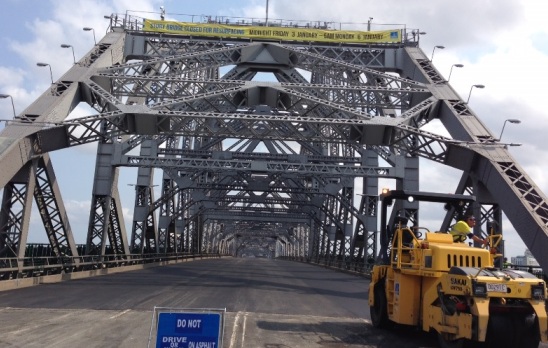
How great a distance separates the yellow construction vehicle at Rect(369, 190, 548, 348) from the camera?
9414 millimetres

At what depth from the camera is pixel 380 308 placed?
13.1 m

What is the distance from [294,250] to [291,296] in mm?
103229

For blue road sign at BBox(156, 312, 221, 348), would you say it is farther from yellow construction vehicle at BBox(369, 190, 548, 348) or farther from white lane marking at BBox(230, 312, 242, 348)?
yellow construction vehicle at BBox(369, 190, 548, 348)

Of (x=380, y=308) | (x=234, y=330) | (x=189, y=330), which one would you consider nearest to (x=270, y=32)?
(x=380, y=308)

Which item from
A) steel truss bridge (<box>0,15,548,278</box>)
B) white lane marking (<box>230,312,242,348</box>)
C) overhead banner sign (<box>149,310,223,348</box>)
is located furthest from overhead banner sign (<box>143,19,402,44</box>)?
overhead banner sign (<box>149,310,223,348</box>)

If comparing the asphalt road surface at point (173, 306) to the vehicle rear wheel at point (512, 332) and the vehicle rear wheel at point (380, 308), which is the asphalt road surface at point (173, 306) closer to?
the vehicle rear wheel at point (380, 308)

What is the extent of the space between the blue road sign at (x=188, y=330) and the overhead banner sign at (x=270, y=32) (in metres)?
28.7

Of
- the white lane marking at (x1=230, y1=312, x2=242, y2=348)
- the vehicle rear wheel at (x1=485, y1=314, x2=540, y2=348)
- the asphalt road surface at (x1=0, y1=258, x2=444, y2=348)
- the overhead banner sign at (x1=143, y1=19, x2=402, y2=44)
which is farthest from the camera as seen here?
the overhead banner sign at (x1=143, y1=19, x2=402, y2=44)

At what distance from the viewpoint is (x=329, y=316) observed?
1598 centimetres

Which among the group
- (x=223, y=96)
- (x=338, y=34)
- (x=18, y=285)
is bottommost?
(x=18, y=285)

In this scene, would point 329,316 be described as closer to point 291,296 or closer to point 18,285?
point 291,296

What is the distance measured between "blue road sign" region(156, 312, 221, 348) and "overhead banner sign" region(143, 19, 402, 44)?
2868cm

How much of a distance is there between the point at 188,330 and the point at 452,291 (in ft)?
16.2

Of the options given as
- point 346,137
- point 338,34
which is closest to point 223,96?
point 346,137
